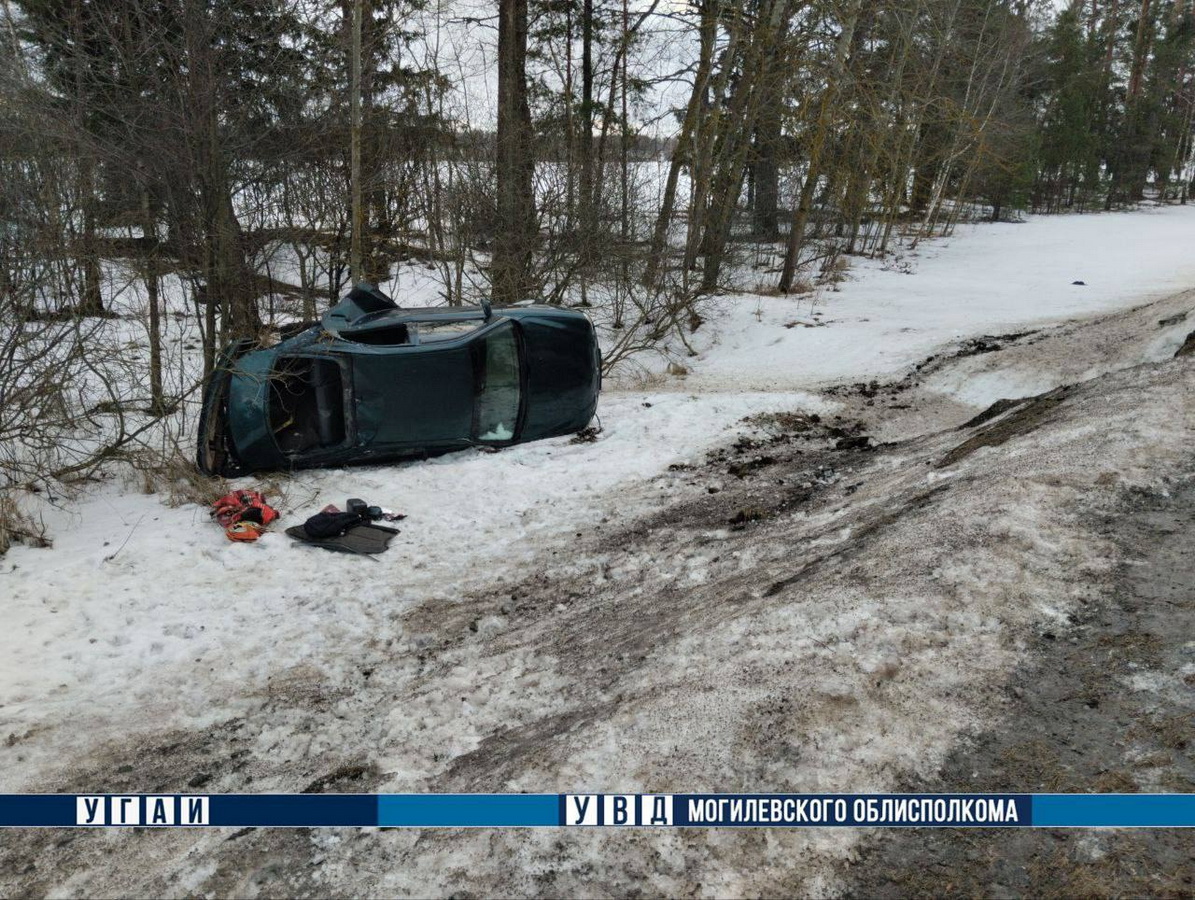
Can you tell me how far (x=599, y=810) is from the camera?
291 centimetres

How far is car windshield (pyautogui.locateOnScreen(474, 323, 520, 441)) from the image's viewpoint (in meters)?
7.79

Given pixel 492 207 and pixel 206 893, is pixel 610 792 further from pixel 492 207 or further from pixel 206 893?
pixel 492 207

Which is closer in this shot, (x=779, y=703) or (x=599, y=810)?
(x=599, y=810)

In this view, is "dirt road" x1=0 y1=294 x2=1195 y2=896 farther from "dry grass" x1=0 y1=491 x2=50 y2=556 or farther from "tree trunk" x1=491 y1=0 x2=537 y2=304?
"tree trunk" x1=491 y1=0 x2=537 y2=304

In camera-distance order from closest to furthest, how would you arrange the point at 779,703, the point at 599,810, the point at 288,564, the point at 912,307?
1. the point at 599,810
2. the point at 779,703
3. the point at 288,564
4. the point at 912,307

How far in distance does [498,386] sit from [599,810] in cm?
559

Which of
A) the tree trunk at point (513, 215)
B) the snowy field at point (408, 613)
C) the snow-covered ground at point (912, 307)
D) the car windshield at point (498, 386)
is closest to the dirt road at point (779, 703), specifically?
the snowy field at point (408, 613)

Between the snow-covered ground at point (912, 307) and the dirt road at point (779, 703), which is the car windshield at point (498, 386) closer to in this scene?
the dirt road at point (779, 703)

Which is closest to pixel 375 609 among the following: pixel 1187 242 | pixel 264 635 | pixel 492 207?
pixel 264 635

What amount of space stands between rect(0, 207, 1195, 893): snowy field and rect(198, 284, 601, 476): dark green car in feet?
1.04

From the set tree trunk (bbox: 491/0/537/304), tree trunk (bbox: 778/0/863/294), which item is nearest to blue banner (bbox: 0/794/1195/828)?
tree trunk (bbox: 491/0/537/304)

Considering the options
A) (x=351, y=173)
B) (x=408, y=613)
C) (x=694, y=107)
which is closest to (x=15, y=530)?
(x=408, y=613)

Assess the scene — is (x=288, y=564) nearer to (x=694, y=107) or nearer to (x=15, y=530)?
(x=15, y=530)

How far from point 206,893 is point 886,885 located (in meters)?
2.37
